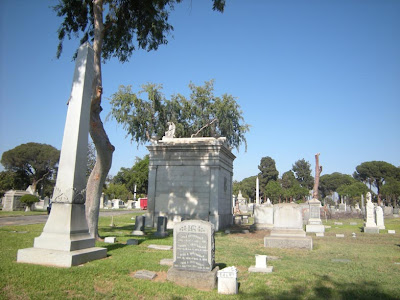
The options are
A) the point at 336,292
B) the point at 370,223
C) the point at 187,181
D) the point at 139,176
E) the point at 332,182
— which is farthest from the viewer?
the point at 332,182

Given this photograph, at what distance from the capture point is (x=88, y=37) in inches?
551

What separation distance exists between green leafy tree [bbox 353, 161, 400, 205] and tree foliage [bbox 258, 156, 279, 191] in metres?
27.1

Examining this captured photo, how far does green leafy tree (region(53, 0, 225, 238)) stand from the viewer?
34.8ft

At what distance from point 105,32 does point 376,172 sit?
88.1 metres

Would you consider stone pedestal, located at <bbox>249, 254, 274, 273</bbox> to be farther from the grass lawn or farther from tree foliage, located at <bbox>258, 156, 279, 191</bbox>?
tree foliage, located at <bbox>258, 156, 279, 191</bbox>

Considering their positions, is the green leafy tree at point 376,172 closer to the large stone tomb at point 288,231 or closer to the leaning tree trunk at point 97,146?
the large stone tomb at point 288,231

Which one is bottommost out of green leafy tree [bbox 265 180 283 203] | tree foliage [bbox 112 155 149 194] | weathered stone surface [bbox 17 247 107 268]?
weathered stone surface [bbox 17 247 107 268]

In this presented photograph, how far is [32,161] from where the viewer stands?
56812 mm

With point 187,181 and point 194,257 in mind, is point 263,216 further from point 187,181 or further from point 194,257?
point 194,257

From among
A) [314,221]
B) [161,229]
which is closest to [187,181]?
[161,229]

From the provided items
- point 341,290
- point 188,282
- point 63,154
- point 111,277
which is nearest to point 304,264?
point 341,290

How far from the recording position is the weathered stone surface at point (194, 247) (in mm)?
5969

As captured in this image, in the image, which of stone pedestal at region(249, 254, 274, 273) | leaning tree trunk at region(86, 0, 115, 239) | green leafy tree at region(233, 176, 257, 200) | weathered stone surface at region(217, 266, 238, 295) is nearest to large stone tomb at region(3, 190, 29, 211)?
leaning tree trunk at region(86, 0, 115, 239)

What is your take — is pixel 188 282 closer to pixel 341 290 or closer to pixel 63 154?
pixel 341 290
